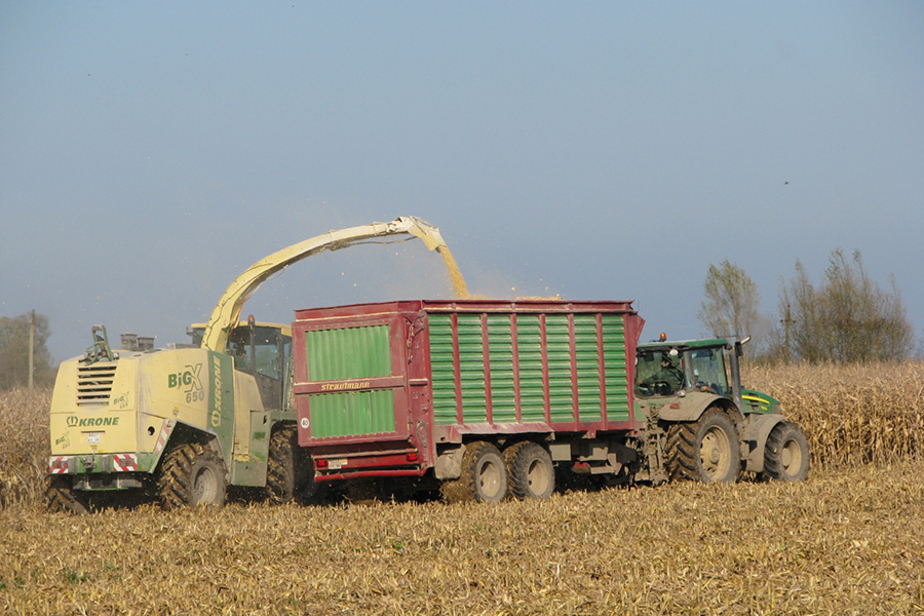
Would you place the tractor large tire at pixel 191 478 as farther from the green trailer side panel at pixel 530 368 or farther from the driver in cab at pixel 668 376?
the driver in cab at pixel 668 376

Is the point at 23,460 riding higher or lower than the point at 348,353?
lower

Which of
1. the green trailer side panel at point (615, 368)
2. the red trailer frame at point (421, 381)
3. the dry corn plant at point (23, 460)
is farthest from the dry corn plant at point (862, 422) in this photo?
the dry corn plant at point (23, 460)

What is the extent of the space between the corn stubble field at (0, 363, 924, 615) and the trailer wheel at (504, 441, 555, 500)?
487 mm

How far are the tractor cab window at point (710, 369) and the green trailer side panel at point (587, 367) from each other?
2.07m

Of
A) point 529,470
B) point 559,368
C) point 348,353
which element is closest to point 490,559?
point 348,353

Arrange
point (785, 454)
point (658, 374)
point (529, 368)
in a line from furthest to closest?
1. point (785, 454)
2. point (658, 374)
3. point (529, 368)

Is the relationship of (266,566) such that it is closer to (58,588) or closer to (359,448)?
(58,588)

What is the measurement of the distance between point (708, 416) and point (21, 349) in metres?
43.1

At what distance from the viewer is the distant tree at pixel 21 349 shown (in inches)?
1900

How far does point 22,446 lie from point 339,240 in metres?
5.32

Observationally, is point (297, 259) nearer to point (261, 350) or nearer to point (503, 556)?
point (261, 350)

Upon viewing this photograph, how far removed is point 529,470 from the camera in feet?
43.9

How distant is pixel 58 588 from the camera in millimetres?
7637

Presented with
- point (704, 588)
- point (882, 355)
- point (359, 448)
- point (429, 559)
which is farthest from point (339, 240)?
point (882, 355)
